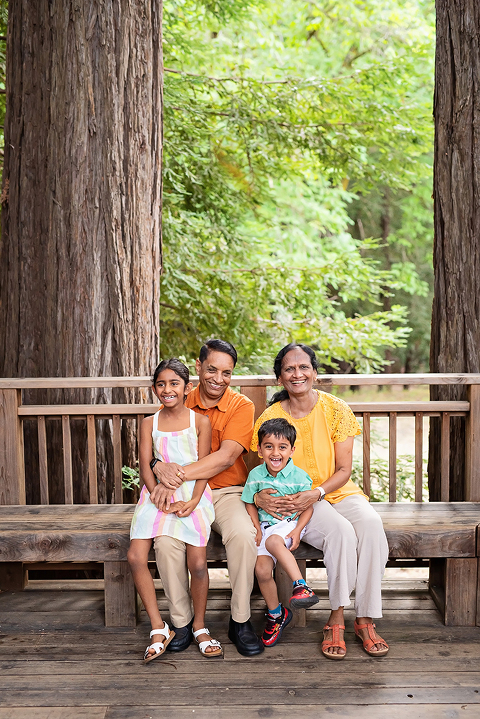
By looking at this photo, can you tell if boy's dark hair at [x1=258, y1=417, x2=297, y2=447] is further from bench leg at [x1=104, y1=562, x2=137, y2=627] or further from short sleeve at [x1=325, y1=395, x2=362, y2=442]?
bench leg at [x1=104, y1=562, x2=137, y2=627]

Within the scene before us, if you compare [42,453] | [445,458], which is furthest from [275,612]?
[42,453]

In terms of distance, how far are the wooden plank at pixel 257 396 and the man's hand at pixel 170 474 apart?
596 mm

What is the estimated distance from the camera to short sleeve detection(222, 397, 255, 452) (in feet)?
9.35

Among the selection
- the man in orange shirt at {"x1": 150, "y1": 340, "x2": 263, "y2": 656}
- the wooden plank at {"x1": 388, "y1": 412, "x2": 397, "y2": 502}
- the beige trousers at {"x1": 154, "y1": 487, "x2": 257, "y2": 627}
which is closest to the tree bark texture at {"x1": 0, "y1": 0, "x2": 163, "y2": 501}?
the man in orange shirt at {"x1": 150, "y1": 340, "x2": 263, "y2": 656}

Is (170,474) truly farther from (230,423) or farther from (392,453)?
(392,453)

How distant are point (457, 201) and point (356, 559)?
2.02m

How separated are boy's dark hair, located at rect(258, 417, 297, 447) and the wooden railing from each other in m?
0.45

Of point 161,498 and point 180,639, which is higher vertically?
point 161,498

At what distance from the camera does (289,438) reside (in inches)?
103

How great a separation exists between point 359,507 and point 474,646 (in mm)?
735

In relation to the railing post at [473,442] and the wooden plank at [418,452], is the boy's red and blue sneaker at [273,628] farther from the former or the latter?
the railing post at [473,442]

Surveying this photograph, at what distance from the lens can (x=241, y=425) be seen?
9.39ft

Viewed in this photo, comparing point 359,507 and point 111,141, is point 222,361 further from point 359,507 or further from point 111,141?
point 111,141

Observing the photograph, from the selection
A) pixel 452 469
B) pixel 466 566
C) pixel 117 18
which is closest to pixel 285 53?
pixel 117 18
